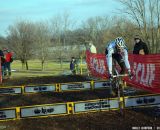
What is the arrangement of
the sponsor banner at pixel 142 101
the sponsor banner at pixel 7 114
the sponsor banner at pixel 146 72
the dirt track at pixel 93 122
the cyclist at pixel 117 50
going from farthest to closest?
1. the sponsor banner at pixel 146 72
2. the sponsor banner at pixel 142 101
3. the cyclist at pixel 117 50
4. the sponsor banner at pixel 7 114
5. the dirt track at pixel 93 122

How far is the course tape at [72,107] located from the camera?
990cm

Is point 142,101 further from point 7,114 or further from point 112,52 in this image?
point 7,114

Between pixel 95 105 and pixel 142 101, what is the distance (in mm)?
1357

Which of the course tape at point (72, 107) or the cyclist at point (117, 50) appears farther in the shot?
the cyclist at point (117, 50)

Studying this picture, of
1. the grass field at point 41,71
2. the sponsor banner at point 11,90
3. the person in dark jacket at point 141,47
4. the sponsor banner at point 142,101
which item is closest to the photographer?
the sponsor banner at point 142,101

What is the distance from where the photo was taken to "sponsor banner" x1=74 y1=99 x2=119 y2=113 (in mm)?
10289

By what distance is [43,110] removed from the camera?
10.1m

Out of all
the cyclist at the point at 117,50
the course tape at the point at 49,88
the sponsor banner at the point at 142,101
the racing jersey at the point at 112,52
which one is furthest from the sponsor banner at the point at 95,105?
the course tape at the point at 49,88

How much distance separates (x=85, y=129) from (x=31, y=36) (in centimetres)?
7197

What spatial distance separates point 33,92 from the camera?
15.6 m

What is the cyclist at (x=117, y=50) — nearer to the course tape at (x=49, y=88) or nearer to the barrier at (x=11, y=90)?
the course tape at (x=49, y=88)

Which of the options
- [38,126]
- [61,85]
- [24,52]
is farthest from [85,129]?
[24,52]

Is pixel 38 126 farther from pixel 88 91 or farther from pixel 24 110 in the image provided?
pixel 88 91

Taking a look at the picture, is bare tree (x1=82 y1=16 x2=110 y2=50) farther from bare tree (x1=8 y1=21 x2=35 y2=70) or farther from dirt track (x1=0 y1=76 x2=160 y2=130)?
dirt track (x1=0 y1=76 x2=160 y2=130)
